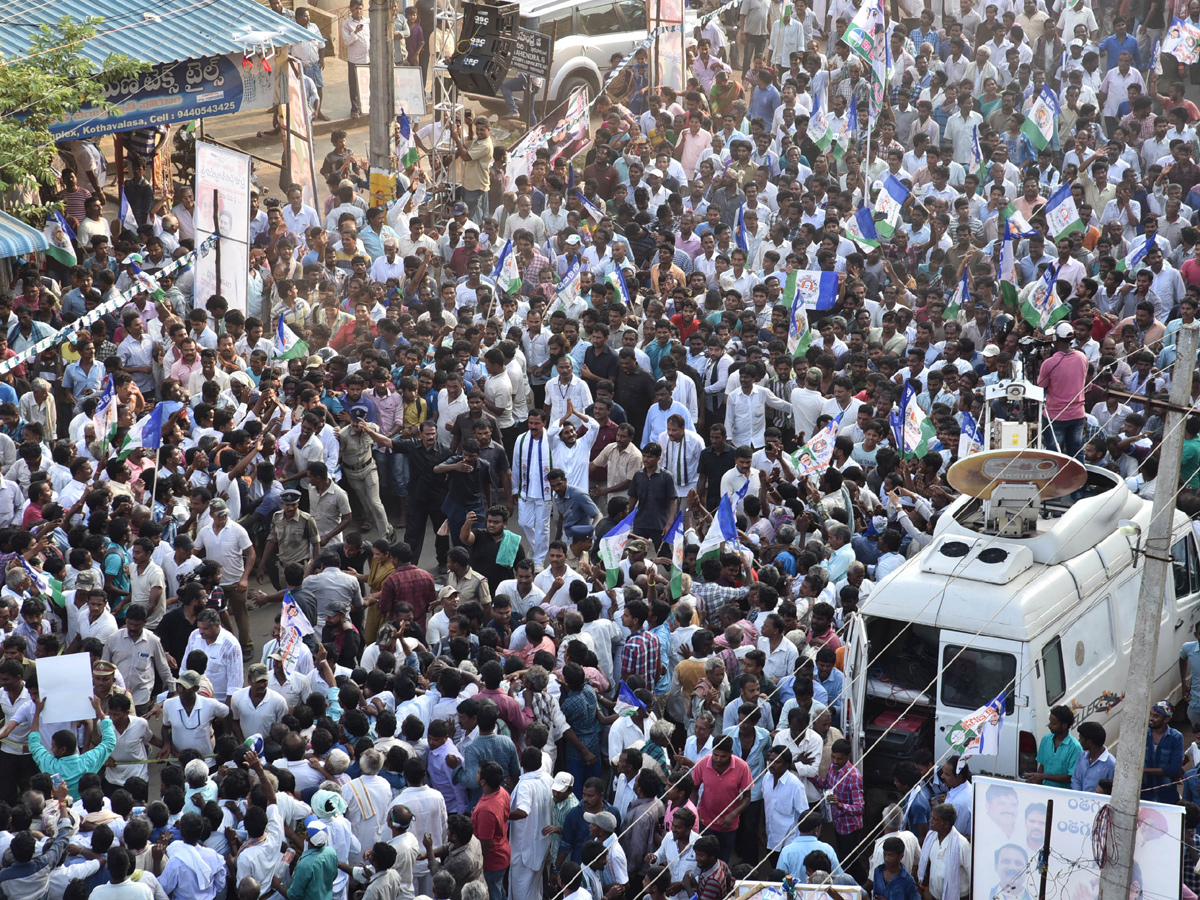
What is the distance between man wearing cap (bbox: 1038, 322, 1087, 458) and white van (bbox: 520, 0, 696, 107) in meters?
12.5

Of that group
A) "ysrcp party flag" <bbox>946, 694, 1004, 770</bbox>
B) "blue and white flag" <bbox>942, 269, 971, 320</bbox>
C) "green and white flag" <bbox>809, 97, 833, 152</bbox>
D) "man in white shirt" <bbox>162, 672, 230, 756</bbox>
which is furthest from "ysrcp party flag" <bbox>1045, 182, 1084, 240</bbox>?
"man in white shirt" <bbox>162, 672, 230, 756</bbox>

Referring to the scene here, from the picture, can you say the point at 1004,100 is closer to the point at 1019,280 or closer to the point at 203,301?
the point at 1019,280

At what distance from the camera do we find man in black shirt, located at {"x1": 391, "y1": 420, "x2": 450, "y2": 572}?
15094mm

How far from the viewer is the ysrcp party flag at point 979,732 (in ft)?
33.7

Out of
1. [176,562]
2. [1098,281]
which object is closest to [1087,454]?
[1098,281]

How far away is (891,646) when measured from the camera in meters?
11.5

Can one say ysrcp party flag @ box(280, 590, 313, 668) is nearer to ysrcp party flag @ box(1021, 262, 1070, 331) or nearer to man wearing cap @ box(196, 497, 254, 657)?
man wearing cap @ box(196, 497, 254, 657)

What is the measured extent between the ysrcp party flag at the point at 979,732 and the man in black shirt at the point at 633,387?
6.46 metres

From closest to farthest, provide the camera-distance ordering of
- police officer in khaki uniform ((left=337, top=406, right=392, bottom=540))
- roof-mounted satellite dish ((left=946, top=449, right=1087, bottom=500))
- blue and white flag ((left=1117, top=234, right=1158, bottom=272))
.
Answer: roof-mounted satellite dish ((left=946, top=449, right=1087, bottom=500)) < police officer in khaki uniform ((left=337, top=406, right=392, bottom=540)) < blue and white flag ((left=1117, top=234, right=1158, bottom=272))

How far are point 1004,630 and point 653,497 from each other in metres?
4.48

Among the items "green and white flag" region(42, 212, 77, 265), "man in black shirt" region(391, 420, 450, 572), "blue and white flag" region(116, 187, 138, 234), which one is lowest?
"man in black shirt" region(391, 420, 450, 572)

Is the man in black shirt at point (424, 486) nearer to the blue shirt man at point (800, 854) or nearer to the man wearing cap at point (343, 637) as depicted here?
the man wearing cap at point (343, 637)

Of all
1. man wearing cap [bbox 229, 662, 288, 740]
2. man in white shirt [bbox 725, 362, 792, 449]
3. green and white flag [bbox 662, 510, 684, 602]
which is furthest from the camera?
man in white shirt [bbox 725, 362, 792, 449]

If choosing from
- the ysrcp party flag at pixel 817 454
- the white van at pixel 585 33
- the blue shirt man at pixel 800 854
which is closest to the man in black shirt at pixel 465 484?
the ysrcp party flag at pixel 817 454
